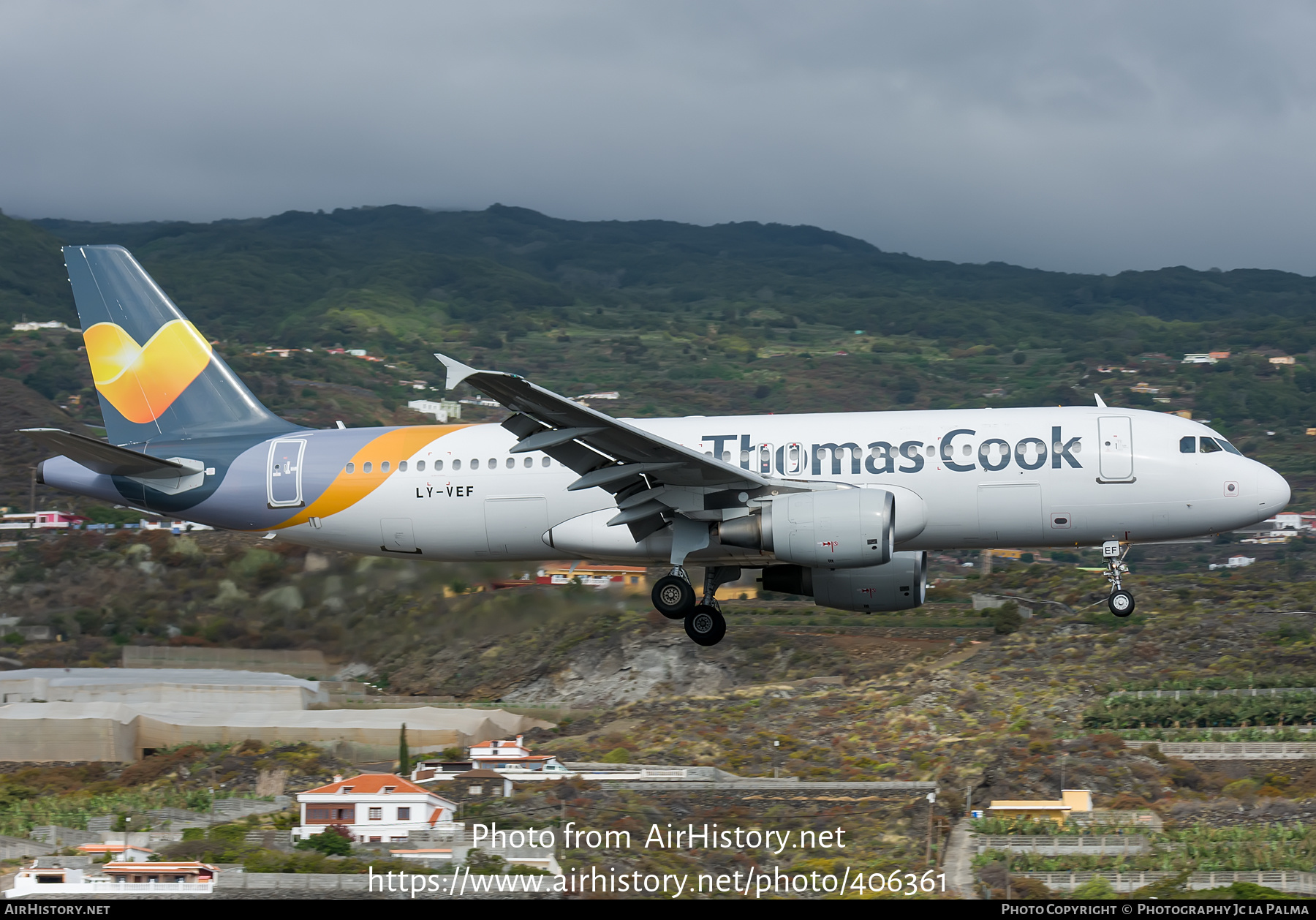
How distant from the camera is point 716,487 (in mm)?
26781

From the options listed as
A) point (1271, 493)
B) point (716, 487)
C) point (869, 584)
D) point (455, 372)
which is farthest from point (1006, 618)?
point (455, 372)

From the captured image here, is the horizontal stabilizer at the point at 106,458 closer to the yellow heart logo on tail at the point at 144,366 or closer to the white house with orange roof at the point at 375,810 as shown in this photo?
the yellow heart logo on tail at the point at 144,366

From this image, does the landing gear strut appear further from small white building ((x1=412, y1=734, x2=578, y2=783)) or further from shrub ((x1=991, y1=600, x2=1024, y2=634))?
shrub ((x1=991, y1=600, x2=1024, y2=634))

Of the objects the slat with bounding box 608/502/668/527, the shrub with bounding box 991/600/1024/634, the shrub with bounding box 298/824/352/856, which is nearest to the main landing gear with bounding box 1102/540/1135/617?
the slat with bounding box 608/502/668/527

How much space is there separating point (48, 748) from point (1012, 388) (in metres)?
133

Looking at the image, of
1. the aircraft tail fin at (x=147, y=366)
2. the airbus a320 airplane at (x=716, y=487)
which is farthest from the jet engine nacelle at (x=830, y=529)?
the aircraft tail fin at (x=147, y=366)

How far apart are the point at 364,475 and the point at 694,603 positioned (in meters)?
7.66

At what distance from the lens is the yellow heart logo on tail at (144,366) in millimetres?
31031

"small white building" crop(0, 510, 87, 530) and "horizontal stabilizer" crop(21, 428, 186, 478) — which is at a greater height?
"horizontal stabilizer" crop(21, 428, 186, 478)

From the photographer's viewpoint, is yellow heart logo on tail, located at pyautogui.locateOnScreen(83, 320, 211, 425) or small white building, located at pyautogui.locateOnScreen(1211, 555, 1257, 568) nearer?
yellow heart logo on tail, located at pyautogui.locateOnScreen(83, 320, 211, 425)

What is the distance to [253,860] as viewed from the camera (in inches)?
1533

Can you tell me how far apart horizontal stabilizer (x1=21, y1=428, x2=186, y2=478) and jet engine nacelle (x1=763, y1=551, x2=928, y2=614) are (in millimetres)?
13506

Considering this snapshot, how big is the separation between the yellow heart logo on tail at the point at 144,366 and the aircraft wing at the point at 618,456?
10010mm

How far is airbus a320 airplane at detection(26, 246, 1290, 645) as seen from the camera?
2617 centimetres
